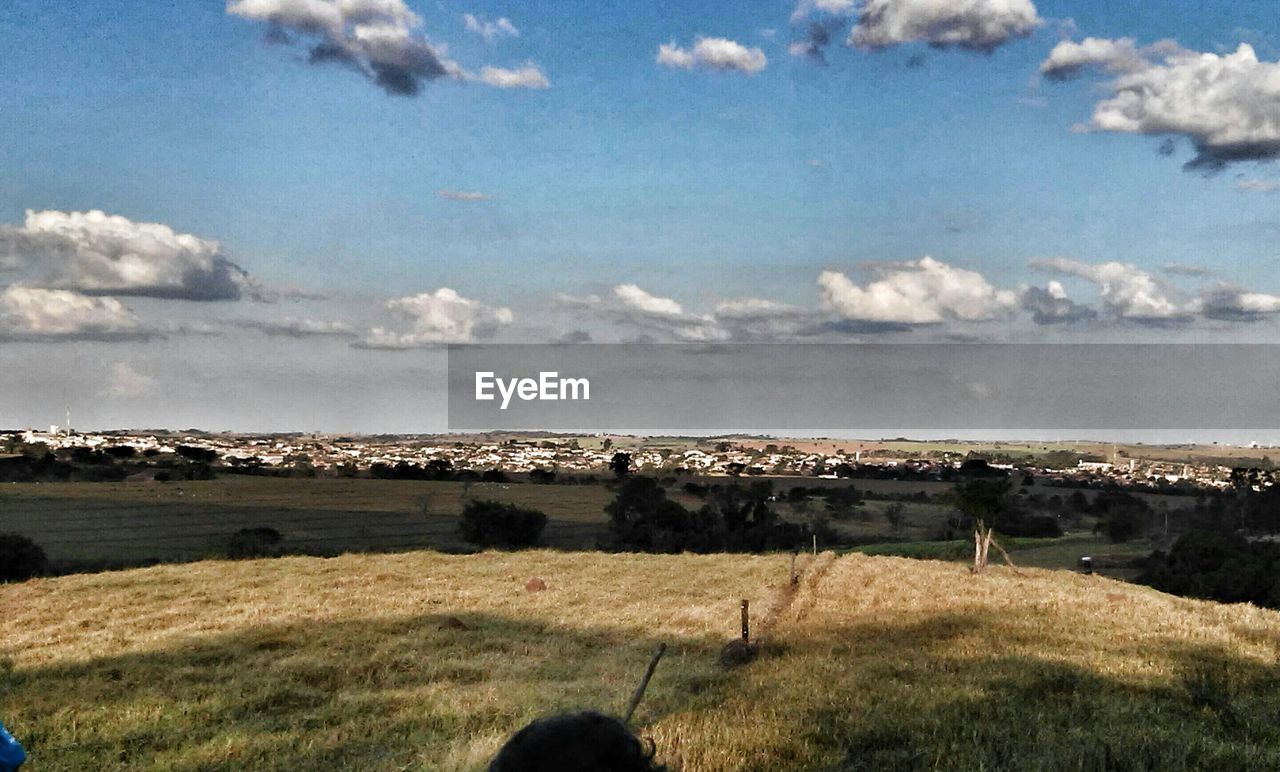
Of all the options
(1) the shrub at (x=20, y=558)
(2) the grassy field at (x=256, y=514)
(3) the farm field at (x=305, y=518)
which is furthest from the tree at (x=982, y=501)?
(1) the shrub at (x=20, y=558)

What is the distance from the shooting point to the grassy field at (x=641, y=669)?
9648 millimetres

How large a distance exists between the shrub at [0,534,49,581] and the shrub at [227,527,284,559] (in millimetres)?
6995

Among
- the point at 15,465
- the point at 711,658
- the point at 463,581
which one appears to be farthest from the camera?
the point at 15,465

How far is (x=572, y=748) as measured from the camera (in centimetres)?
386

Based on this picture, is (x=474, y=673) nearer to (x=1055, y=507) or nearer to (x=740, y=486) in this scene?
(x=740, y=486)

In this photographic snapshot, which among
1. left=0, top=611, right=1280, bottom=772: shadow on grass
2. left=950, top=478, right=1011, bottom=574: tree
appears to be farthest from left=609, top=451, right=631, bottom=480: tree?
left=0, top=611, right=1280, bottom=772: shadow on grass

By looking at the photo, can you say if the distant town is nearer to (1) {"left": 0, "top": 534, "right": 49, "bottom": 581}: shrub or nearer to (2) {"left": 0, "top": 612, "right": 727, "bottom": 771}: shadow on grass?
(1) {"left": 0, "top": 534, "right": 49, "bottom": 581}: shrub

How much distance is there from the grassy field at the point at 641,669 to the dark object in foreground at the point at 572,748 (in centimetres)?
461

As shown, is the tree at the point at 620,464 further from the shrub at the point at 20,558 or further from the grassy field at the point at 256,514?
the shrub at the point at 20,558

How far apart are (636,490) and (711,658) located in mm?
49123

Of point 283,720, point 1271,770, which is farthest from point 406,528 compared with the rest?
point 1271,770

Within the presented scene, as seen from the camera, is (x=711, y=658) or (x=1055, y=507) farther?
(x=1055, y=507)

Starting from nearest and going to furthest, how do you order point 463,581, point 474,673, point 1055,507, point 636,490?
point 474,673
point 463,581
point 636,490
point 1055,507

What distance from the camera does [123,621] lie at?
2052 centimetres
